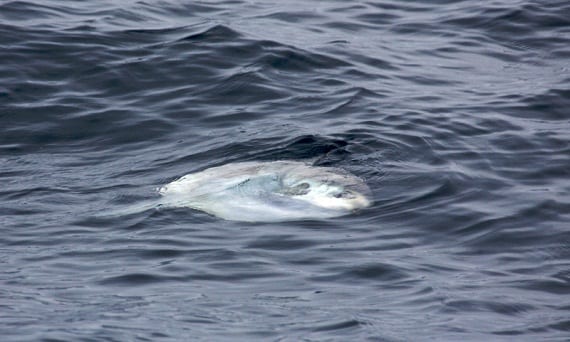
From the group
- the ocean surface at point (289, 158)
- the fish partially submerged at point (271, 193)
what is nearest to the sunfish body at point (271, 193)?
the fish partially submerged at point (271, 193)

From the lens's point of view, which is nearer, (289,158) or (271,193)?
(271,193)

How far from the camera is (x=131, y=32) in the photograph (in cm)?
1473

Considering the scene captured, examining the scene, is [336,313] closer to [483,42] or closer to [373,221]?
[373,221]

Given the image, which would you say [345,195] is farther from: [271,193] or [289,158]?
[289,158]

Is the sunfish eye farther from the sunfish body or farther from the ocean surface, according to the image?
the ocean surface

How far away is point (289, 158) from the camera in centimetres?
1080

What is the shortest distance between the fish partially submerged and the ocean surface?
18 centimetres

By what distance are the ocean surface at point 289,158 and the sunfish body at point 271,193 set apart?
0.18m

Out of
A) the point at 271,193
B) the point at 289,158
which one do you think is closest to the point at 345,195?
the point at 271,193

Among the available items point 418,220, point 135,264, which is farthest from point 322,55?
point 135,264

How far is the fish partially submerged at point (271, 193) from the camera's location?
9.08 meters

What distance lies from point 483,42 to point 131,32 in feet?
17.5

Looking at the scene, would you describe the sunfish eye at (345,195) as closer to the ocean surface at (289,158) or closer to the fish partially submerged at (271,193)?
the fish partially submerged at (271,193)

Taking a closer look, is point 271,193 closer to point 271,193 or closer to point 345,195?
point 271,193
